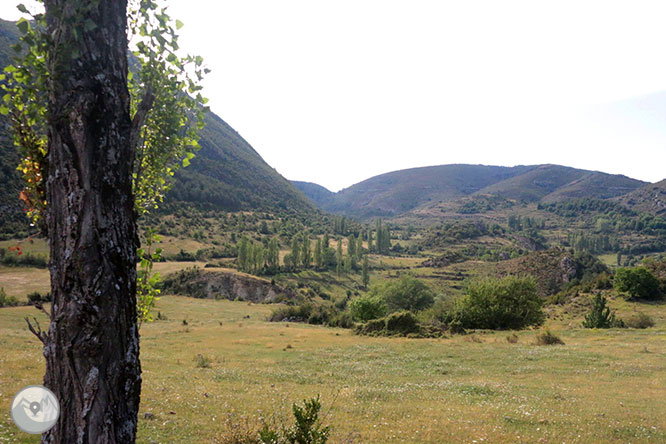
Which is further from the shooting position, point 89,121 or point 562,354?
point 562,354

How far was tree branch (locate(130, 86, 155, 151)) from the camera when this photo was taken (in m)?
4.63

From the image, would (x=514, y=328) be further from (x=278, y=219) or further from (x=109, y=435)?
(x=278, y=219)

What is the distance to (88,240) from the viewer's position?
3.91m

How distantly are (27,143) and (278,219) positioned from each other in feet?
587

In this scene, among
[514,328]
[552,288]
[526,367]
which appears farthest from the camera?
[552,288]

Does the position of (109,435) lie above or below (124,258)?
below

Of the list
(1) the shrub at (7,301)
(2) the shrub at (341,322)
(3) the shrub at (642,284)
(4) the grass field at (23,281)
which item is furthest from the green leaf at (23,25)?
(3) the shrub at (642,284)

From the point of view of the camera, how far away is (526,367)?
2120 cm

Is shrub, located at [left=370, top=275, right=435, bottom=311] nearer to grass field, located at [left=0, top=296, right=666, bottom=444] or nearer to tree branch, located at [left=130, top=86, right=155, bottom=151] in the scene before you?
grass field, located at [left=0, top=296, right=666, bottom=444]

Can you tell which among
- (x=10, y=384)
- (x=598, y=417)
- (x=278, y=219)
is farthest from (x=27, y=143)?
(x=278, y=219)

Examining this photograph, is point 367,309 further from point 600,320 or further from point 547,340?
point 600,320

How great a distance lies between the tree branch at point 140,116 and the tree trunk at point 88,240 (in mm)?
251

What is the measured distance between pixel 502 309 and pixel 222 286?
5471 centimetres

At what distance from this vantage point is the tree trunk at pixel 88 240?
12.6ft
